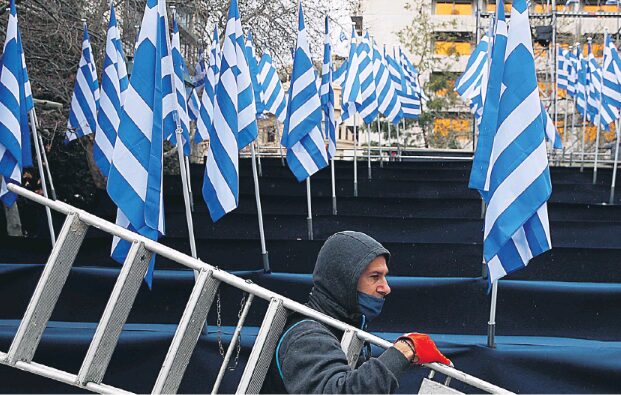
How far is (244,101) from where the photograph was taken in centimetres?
852

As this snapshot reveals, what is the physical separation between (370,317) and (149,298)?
5129 mm

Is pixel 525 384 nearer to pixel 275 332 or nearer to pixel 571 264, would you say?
pixel 571 264

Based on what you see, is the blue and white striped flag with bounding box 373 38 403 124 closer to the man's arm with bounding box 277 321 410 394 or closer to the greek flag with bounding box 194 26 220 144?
the greek flag with bounding box 194 26 220 144

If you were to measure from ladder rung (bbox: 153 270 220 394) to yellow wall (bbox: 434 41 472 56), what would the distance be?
34704 millimetres

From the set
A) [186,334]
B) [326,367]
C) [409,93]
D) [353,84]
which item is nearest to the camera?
[326,367]

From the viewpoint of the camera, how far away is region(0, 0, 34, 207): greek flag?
858 cm

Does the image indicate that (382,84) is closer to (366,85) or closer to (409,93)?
(366,85)

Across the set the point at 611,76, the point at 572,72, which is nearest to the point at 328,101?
the point at 611,76

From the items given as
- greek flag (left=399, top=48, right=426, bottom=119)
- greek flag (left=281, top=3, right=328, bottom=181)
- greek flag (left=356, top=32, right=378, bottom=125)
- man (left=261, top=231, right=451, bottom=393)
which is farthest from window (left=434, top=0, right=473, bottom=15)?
man (left=261, top=231, right=451, bottom=393)

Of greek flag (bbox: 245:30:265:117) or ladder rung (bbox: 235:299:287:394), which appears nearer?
ladder rung (bbox: 235:299:287:394)

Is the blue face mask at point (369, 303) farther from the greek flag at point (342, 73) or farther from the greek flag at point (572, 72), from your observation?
the greek flag at point (572, 72)

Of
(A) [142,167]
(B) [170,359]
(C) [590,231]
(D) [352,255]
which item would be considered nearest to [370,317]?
(D) [352,255]

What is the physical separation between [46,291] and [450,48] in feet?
118

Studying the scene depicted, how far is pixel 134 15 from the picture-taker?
15398 mm
